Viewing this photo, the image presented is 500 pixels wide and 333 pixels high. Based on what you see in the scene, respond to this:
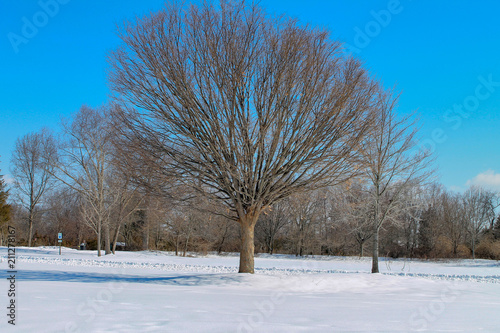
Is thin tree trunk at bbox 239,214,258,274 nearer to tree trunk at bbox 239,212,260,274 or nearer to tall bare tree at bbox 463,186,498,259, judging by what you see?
tree trunk at bbox 239,212,260,274

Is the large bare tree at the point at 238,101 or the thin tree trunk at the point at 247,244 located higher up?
the large bare tree at the point at 238,101

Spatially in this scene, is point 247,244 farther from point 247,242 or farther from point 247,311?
point 247,311

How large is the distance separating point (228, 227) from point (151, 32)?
98.8 ft

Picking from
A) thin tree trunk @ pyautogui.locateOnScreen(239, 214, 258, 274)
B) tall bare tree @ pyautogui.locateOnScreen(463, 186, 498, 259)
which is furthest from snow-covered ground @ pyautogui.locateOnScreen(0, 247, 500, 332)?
tall bare tree @ pyautogui.locateOnScreen(463, 186, 498, 259)

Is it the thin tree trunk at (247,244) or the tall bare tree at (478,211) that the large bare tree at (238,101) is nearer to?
the thin tree trunk at (247,244)

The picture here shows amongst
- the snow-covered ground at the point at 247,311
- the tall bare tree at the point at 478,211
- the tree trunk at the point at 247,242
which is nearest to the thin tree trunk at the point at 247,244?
the tree trunk at the point at 247,242

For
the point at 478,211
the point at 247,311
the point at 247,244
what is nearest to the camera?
the point at 247,311

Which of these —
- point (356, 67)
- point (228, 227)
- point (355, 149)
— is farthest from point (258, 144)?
point (228, 227)

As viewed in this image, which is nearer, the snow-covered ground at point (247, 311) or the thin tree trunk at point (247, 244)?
the snow-covered ground at point (247, 311)

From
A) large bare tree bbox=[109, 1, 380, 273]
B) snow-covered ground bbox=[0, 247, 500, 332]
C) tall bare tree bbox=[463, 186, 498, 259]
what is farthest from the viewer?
tall bare tree bbox=[463, 186, 498, 259]

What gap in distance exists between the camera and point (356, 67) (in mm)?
11359

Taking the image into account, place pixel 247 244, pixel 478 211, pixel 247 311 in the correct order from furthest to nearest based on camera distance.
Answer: pixel 478 211, pixel 247 244, pixel 247 311

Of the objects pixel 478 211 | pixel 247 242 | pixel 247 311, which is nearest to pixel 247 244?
pixel 247 242

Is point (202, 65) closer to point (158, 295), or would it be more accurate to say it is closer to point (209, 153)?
point (209, 153)
